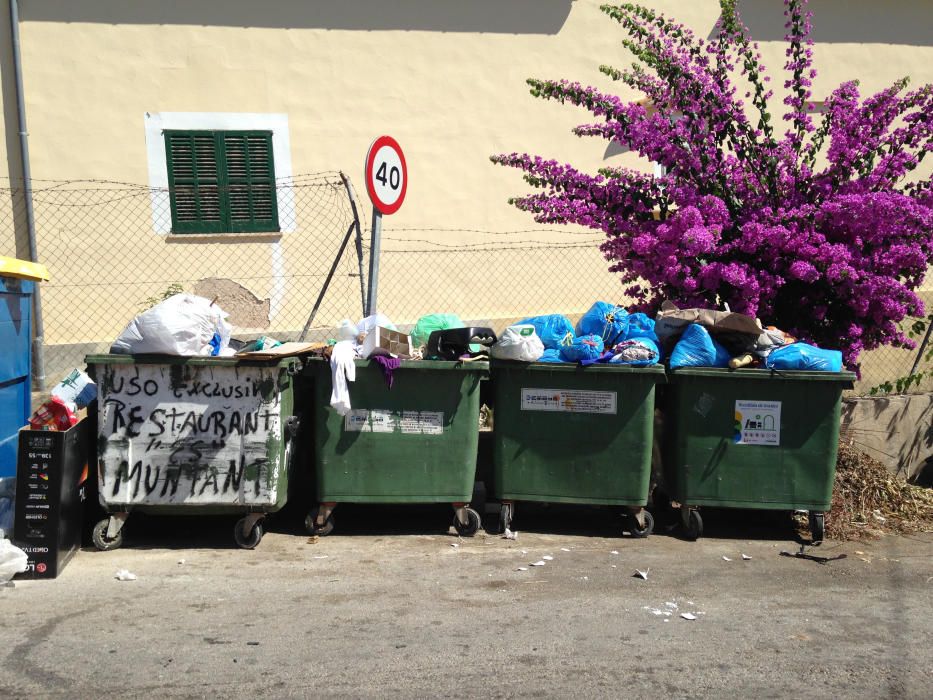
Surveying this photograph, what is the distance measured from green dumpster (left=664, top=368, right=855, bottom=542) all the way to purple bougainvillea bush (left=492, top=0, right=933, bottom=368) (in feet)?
2.90

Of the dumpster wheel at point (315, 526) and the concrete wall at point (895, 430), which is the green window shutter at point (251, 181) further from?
the concrete wall at point (895, 430)

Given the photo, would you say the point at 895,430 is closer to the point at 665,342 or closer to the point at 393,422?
the point at 665,342

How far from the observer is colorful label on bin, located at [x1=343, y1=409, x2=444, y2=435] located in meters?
5.53

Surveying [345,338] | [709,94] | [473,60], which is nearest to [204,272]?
[473,60]

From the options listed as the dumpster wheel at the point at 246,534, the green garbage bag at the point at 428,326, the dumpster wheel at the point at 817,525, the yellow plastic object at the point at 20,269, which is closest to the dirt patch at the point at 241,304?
the yellow plastic object at the point at 20,269

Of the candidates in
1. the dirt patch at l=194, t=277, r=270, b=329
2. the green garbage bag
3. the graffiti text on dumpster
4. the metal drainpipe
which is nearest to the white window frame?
the dirt patch at l=194, t=277, r=270, b=329

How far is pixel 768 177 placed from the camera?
21.7ft

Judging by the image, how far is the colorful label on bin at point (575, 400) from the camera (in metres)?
5.59

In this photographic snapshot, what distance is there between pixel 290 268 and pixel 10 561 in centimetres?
544

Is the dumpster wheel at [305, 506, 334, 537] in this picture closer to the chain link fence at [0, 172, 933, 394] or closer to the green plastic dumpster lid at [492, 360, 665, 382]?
the green plastic dumpster lid at [492, 360, 665, 382]

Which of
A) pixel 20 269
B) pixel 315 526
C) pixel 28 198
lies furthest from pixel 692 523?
pixel 28 198

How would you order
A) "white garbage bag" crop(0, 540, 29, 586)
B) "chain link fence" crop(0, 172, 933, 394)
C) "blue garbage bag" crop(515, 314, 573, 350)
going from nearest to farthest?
1. "white garbage bag" crop(0, 540, 29, 586)
2. "blue garbage bag" crop(515, 314, 573, 350)
3. "chain link fence" crop(0, 172, 933, 394)

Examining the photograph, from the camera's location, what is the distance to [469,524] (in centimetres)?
562

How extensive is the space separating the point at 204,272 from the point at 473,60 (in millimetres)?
3694
